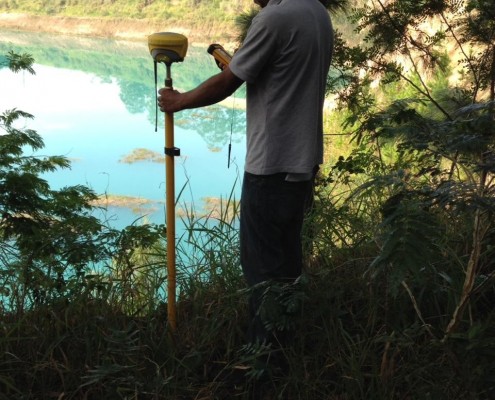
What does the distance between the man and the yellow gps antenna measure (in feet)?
0.34

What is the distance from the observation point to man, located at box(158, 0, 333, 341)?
181 centimetres

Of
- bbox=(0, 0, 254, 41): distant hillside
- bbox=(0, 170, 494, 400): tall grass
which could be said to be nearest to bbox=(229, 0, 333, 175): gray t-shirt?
bbox=(0, 170, 494, 400): tall grass

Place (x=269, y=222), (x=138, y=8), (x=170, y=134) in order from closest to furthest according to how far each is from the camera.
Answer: (x=269, y=222) → (x=170, y=134) → (x=138, y=8)


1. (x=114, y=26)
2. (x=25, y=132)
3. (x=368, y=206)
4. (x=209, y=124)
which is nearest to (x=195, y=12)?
(x=114, y=26)

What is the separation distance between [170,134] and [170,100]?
0.15 m

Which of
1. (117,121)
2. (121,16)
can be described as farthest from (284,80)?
(121,16)

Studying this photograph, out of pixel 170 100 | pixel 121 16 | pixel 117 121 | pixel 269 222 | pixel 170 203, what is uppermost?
pixel 121 16

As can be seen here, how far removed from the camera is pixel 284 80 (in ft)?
6.08

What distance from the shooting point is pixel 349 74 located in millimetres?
4223

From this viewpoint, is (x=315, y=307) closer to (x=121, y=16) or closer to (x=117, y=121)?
(x=117, y=121)

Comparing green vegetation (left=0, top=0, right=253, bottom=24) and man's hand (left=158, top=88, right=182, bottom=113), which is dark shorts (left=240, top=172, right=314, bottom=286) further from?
green vegetation (left=0, top=0, right=253, bottom=24)

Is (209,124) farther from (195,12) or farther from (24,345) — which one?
(24,345)

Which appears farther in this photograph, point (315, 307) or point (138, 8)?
point (138, 8)

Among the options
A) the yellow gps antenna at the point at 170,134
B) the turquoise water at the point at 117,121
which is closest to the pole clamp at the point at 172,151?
the yellow gps antenna at the point at 170,134
